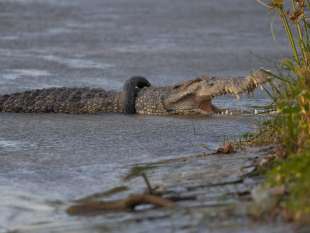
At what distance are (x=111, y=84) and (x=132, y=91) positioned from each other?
1.08 m

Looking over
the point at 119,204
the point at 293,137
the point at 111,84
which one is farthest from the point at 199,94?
the point at 119,204

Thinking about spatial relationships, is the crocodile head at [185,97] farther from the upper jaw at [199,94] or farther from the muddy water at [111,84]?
the muddy water at [111,84]

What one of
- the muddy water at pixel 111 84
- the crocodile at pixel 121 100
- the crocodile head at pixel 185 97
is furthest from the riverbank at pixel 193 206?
the crocodile at pixel 121 100

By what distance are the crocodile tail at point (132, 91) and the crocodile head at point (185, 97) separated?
5 centimetres

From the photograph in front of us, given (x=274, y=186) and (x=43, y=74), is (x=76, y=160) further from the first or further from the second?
(x=43, y=74)

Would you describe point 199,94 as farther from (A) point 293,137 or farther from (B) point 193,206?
(B) point 193,206

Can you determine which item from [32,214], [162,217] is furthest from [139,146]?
[162,217]

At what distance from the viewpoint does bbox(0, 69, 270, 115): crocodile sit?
8766mm

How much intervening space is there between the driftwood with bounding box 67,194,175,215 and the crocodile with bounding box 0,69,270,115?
3897 mm

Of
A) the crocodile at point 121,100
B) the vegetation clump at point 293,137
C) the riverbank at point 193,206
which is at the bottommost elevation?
the riverbank at point 193,206

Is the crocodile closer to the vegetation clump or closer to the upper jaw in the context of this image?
the upper jaw

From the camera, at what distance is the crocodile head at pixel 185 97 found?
848cm

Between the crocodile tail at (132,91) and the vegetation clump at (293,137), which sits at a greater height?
the crocodile tail at (132,91)

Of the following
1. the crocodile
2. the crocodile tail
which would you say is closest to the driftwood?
the crocodile
